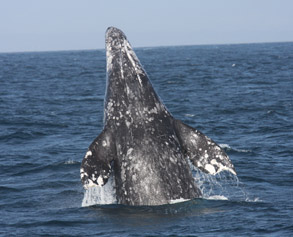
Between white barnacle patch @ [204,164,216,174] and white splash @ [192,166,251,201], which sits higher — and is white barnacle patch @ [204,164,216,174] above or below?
above

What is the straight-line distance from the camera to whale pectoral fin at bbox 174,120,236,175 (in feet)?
37.0

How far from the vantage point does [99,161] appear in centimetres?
1088

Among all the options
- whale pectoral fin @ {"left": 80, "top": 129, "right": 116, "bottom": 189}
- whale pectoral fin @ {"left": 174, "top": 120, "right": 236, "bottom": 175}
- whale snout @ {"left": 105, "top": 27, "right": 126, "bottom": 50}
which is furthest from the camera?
whale snout @ {"left": 105, "top": 27, "right": 126, "bottom": 50}

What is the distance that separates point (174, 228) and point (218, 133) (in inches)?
560

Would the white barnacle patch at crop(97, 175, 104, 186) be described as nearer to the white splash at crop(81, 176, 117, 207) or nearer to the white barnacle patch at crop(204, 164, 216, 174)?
the white splash at crop(81, 176, 117, 207)

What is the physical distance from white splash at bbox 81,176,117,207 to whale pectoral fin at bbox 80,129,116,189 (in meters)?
0.65

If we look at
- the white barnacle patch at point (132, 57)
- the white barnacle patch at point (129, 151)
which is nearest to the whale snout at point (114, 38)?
the white barnacle patch at point (132, 57)

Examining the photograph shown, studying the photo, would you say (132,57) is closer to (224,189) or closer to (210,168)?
(210,168)

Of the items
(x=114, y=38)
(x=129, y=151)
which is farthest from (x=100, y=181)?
(x=114, y=38)

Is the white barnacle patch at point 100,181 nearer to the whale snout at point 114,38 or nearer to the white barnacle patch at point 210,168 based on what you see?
the white barnacle patch at point 210,168

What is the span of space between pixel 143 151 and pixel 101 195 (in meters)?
1.89

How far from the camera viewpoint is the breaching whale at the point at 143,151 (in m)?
10.7

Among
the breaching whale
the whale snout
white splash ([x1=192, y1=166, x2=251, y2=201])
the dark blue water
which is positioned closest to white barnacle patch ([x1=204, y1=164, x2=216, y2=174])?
the breaching whale

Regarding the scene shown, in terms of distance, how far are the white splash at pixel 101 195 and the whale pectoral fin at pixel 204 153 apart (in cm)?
175
